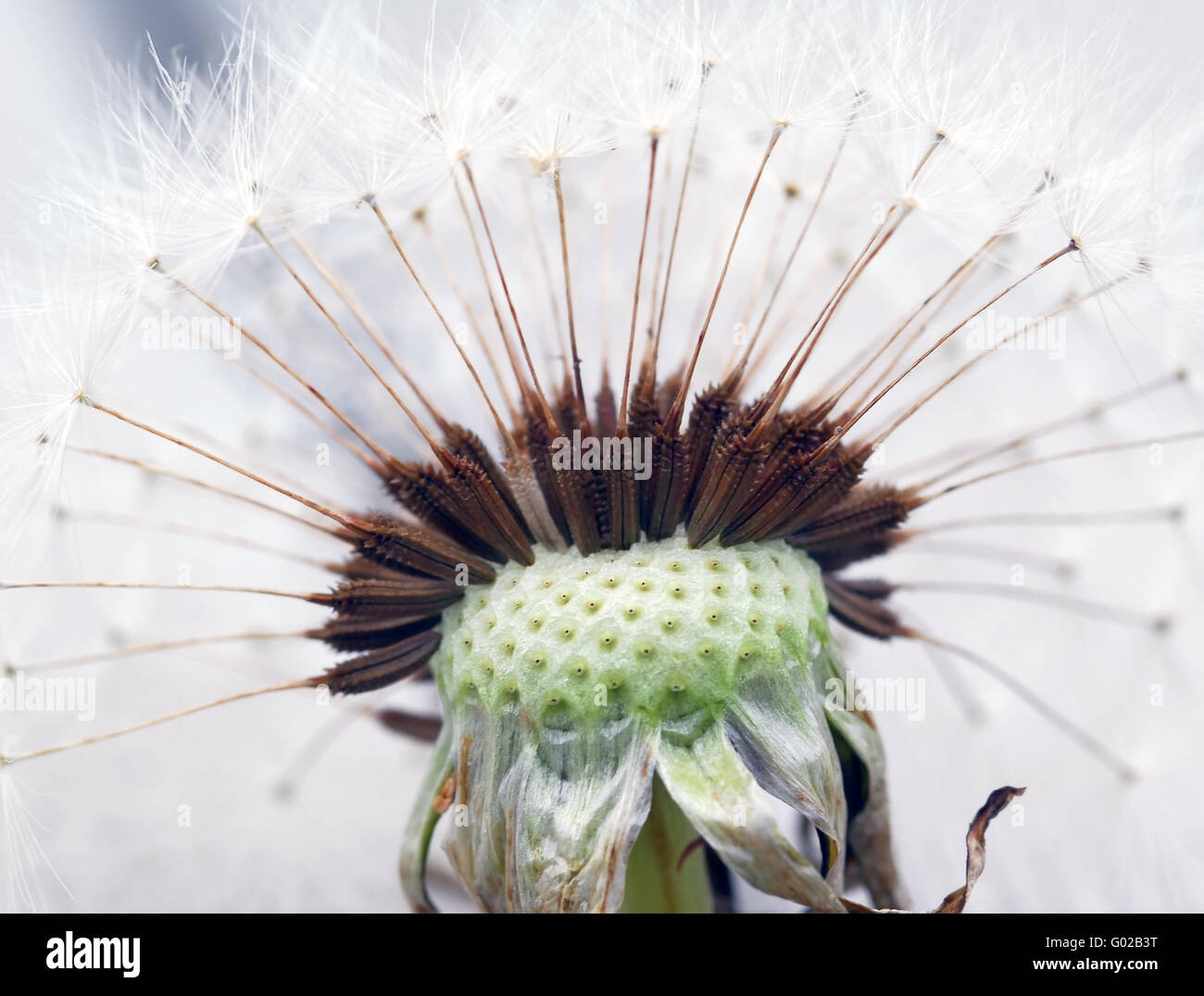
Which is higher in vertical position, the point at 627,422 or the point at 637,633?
the point at 627,422

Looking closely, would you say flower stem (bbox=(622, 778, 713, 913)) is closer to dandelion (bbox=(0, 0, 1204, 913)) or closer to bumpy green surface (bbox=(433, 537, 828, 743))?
dandelion (bbox=(0, 0, 1204, 913))

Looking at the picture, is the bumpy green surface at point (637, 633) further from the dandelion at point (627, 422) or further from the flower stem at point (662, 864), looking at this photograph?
the flower stem at point (662, 864)

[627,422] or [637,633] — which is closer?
[637,633]

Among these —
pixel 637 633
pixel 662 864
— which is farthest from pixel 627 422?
pixel 662 864

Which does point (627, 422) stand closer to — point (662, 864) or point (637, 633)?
point (637, 633)

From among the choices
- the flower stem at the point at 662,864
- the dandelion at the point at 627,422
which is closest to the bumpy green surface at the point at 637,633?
the dandelion at the point at 627,422

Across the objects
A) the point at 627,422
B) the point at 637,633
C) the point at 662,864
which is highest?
the point at 627,422
